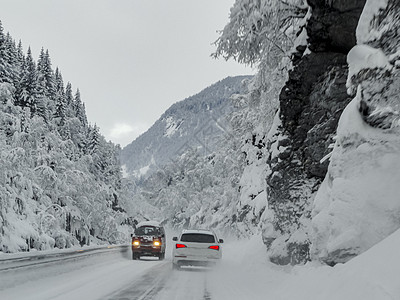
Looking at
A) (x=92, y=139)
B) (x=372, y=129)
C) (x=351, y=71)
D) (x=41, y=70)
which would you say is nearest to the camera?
(x=372, y=129)

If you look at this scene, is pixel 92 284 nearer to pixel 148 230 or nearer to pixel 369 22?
pixel 369 22

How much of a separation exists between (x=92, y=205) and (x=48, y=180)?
8.18m

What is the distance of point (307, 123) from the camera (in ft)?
47.9

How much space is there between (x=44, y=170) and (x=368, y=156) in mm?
26485

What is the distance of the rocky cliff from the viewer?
508 inches

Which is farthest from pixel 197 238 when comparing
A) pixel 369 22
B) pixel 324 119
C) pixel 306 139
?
pixel 369 22

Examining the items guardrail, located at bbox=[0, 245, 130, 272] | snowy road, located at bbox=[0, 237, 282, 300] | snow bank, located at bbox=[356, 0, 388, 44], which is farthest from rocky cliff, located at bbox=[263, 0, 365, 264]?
guardrail, located at bbox=[0, 245, 130, 272]

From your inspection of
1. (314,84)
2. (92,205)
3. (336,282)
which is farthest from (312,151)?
(92,205)

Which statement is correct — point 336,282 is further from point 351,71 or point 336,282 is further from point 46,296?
point 46,296

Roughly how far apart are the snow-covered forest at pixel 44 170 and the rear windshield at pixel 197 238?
9.38m

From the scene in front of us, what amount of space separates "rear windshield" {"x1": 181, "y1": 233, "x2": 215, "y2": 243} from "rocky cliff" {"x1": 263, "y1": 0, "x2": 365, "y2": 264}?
3019 millimetres

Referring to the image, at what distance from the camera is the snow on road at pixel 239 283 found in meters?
5.83

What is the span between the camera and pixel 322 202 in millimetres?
10031

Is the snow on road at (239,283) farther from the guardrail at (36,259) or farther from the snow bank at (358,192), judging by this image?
the snow bank at (358,192)
